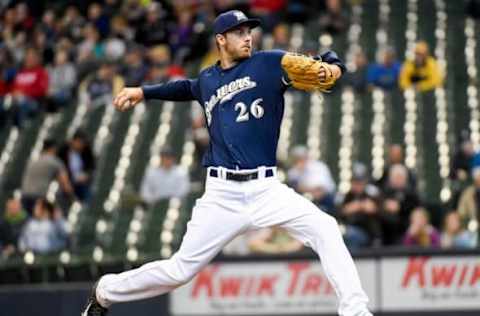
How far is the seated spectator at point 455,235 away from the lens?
1473cm

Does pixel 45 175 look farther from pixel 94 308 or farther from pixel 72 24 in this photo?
pixel 94 308

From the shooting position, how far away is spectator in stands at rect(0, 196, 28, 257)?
1638cm

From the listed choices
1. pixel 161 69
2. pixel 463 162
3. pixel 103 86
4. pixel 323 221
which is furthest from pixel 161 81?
pixel 323 221

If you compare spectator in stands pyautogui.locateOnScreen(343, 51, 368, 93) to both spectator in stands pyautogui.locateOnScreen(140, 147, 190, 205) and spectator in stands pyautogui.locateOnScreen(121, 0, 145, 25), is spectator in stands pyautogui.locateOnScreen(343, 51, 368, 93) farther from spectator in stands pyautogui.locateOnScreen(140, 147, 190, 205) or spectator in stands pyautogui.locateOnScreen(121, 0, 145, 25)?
spectator in stands pyautogui.locateOnScreen(121, 0, 145, 25)

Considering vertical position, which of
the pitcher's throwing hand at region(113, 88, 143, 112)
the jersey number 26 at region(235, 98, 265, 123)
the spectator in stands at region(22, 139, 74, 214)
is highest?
the pitcher's throwing hand at region(113, 88, 143, 112)

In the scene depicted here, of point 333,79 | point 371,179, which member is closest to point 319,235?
point 333,79

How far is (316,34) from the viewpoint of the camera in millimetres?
21812

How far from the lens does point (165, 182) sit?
17391 millimetres

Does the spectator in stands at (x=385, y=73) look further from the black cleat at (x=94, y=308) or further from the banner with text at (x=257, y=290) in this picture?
the black cleat at (x=94, y=308)

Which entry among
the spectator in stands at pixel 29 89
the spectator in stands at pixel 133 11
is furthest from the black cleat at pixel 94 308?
the spectator in stands at pixel 133 11

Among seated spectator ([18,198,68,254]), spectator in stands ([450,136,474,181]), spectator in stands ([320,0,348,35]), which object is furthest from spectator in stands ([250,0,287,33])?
seated spectator ([18,198,68,254])

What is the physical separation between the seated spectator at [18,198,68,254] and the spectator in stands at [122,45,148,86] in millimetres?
4378

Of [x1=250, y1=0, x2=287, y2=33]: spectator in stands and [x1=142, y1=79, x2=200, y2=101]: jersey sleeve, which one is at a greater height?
[x1=250, y1=0, x2=287, y2=33]: spectator in stands

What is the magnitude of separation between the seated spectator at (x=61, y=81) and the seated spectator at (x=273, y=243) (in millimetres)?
7344
